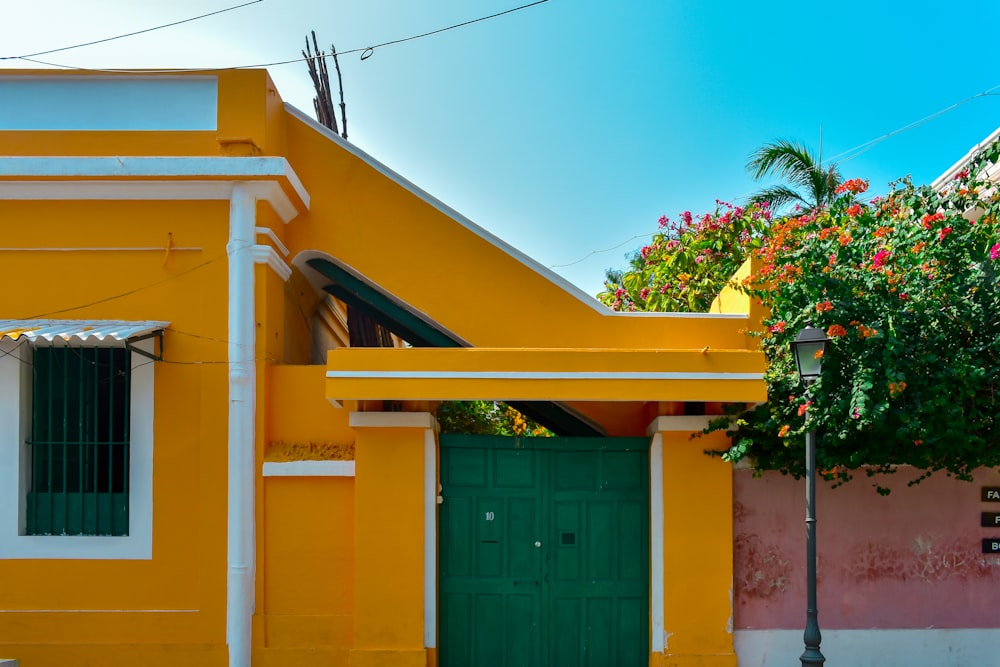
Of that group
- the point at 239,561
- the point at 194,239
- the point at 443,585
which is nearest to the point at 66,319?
the point at 194,239

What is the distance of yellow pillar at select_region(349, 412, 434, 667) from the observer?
25.5ft

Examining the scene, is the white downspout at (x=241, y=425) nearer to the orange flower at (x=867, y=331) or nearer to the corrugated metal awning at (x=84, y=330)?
the corrugated metal awning at (x=84, y=330)

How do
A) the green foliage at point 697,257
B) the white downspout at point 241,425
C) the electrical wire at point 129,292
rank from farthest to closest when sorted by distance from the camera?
the green foliage at point 697,257, the electrical wire at point 129,292, the white downspout at point 241,425

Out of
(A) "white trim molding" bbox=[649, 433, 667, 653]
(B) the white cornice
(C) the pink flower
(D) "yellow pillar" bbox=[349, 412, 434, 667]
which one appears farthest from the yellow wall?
(C) the pink flower

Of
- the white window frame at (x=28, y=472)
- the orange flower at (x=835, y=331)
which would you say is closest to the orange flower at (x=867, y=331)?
the orange flower at (x=835, y=331)

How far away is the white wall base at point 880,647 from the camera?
25.9ft

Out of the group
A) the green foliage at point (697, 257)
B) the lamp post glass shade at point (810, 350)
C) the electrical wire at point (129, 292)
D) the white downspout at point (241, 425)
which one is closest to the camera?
the lamp post glass shade at point (810, 350)

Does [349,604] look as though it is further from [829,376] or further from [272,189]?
[829,376]

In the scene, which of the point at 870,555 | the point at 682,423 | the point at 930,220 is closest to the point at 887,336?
the point at 930,220

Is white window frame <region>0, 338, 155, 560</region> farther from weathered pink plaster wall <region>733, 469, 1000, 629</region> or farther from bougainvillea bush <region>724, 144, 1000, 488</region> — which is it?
weathered pink plaster wall <region>733, 469, 1000, 629</region>

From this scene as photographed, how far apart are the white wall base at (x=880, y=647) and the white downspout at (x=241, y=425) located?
438cm

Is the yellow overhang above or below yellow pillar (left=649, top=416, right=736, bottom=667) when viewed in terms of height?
above

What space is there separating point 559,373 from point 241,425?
2.89m

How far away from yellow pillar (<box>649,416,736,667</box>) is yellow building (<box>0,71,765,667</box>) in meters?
0.02
